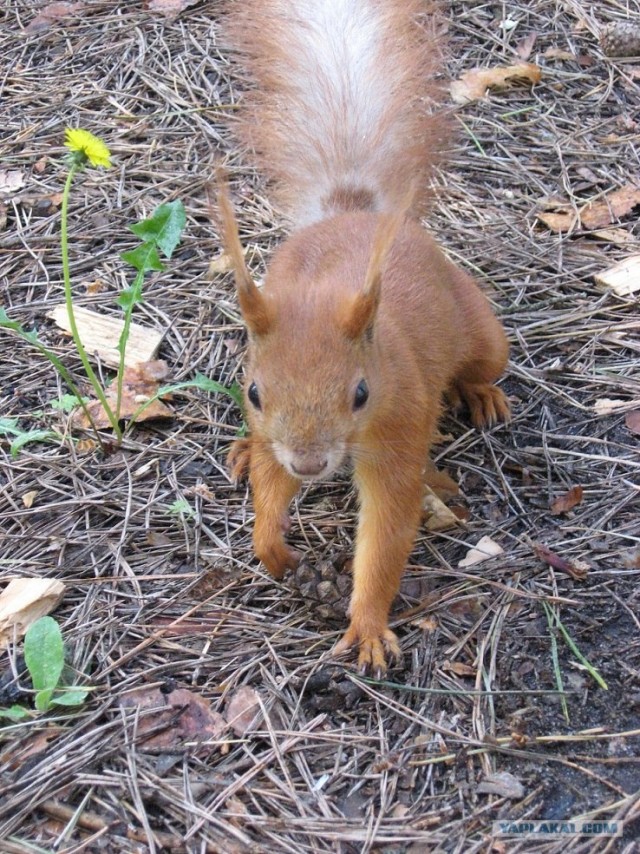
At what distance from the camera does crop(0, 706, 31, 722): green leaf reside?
208 cm

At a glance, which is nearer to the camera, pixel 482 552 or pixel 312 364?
pixel 312 364

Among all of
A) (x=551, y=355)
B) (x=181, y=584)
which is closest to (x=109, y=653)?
(x=181, y=584)

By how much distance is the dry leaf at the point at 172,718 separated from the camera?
213 cm

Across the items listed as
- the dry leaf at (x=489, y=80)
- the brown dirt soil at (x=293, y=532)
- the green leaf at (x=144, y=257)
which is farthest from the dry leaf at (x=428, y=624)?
the dry leaf at (x=489, y=80)

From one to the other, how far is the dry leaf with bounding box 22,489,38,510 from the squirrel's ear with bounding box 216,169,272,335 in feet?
3.01

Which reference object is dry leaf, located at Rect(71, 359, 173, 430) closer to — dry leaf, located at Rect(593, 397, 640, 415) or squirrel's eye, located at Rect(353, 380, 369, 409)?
squirrel's eye, located at Rect(353, 380, 369, 409)

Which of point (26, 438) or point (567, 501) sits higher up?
point (26, 438)

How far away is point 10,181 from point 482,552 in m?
2.50

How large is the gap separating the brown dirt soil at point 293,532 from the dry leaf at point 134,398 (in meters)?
0.05

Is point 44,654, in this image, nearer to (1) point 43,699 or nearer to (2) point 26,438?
(1) point 43,699

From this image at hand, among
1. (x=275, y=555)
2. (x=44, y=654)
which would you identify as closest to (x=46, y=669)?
(x=44, y=654)

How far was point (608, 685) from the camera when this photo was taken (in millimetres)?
2197

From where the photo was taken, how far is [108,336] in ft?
10.8

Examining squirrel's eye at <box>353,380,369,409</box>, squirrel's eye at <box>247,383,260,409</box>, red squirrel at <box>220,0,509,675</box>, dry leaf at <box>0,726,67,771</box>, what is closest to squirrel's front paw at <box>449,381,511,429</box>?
red squirrel at <box>220,0,509,675</box>
